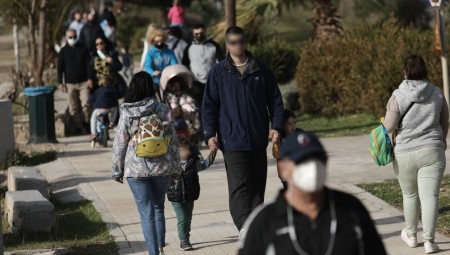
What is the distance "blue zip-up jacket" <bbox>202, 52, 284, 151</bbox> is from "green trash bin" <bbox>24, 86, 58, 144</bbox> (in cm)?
813

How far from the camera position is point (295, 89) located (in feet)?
64.6

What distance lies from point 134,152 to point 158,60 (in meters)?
7.29

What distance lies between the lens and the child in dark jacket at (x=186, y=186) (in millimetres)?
8625

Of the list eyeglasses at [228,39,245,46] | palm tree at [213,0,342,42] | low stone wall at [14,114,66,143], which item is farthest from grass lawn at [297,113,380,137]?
eyeglasses at [228,39,245,46]

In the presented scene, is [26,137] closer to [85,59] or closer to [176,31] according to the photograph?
[85,59]

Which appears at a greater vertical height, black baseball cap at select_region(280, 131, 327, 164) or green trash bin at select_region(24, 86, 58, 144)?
black baseball cap at select_region(280, 131, 327, 164)

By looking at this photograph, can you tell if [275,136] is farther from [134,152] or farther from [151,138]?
[134,152]

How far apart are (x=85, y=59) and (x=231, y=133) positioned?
358 inches

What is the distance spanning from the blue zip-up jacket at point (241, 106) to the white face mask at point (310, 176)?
3.99m

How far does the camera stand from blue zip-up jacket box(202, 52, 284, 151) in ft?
27.0

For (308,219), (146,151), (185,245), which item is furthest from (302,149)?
(185,245)

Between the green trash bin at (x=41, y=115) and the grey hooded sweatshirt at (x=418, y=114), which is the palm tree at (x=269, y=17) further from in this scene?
the grey hooded sweatshirt at (x=418, y=114)

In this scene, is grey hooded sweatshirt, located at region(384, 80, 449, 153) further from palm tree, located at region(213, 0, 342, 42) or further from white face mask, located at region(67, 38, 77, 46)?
palm tree, located at region(213, 0, 342, 42)

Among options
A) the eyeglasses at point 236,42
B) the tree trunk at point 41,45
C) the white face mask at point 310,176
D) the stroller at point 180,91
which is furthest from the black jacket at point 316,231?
the tree trunk at point 41,45
